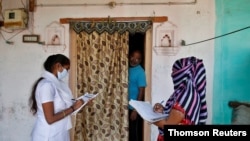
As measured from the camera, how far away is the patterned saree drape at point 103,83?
4.86 meters

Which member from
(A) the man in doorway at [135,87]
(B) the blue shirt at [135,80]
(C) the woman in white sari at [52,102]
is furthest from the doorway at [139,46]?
(C) the woman in white sari at [52,102]

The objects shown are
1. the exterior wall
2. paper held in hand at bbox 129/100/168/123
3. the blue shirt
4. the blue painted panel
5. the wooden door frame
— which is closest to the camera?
paper held in hand at bbox 129/100/168/123

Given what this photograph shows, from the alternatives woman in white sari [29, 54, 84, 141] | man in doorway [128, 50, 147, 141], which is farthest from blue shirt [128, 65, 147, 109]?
woman in white sari [29, 54, 84, 141]

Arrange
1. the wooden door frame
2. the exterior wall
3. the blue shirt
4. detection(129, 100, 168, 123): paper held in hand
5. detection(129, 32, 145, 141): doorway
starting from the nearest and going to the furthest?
detection(129, 100, 168, 123): paper held in hand → the exterior wall → the wooden door frame → the blue shirt → detection(129, 32, 145, 141): doorway

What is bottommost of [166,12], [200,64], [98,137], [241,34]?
[98,137]

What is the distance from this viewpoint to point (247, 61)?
4496 mm

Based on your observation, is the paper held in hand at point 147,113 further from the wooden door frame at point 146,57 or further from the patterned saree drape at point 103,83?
the patterned saree drape at point 103,83

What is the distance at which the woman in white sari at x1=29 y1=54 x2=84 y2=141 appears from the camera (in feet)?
10.0

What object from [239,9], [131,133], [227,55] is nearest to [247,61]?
[227,55]

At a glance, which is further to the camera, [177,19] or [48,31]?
[48,31]

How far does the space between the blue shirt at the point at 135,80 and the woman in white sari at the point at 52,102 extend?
165 centimetres

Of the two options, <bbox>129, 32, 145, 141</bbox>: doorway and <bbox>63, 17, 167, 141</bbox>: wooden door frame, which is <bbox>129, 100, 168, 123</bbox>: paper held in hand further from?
<bbox>129, 32, 145, 141</bbox>: doorway

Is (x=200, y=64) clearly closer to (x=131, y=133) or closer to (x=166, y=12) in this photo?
(x=166, y=12)

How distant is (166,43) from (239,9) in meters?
1.01
